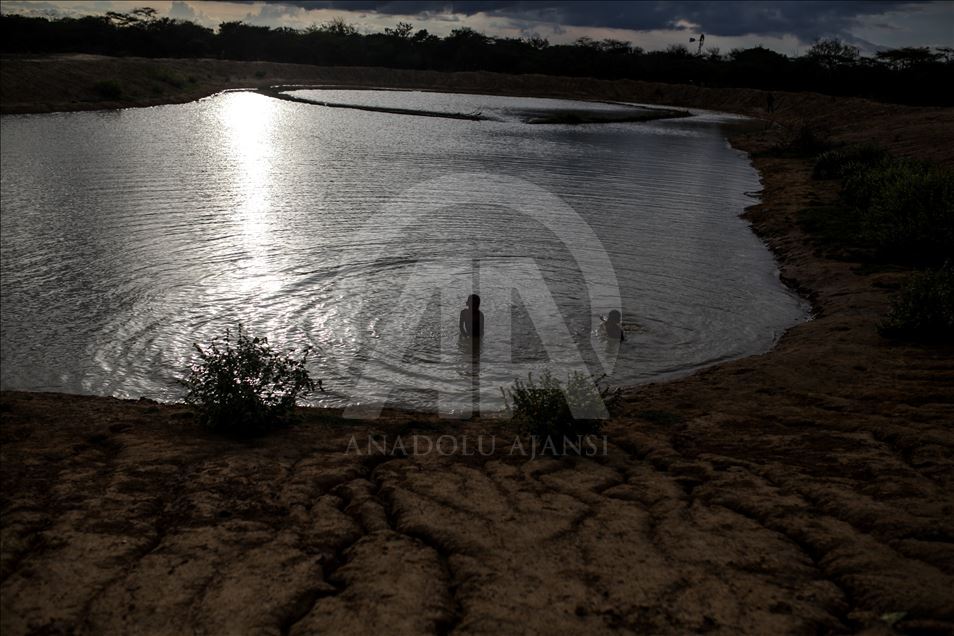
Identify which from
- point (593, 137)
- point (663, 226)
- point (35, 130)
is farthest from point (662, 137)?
point (35, 130)

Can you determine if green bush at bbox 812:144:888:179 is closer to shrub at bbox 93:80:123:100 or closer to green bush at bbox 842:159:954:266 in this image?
green bush at bbox 842:159:954:266

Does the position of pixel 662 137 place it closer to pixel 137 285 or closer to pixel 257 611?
pixel 137 285

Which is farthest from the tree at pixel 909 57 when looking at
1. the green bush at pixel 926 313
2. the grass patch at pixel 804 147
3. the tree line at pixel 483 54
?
the green bush at pixel 926 313

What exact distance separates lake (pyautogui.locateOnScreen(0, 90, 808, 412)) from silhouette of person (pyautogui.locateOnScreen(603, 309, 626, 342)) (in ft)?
0.61

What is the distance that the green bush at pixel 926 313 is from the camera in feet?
27.3

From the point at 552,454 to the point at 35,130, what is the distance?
28825 millimetres

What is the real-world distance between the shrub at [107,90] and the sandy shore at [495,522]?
40883 millimetres

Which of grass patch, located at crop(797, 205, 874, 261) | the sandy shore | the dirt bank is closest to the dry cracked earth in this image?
the sandy shore

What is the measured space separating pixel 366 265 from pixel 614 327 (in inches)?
189

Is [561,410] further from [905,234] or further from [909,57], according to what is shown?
[909,57]

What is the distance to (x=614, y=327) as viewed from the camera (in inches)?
372

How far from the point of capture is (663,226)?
17.0 metres

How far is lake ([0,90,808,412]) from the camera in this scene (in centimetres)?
873

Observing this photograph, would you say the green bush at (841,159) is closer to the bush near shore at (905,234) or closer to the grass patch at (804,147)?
the bush near shore at (905,234)
